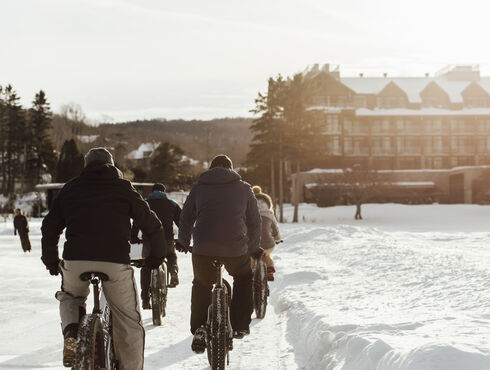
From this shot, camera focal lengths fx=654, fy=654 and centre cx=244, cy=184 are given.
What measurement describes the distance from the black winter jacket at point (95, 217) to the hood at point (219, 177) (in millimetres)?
1317

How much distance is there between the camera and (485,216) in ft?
158

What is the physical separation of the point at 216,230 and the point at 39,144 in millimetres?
85802

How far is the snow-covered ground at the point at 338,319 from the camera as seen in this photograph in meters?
5.46

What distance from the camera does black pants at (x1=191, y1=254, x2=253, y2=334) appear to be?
5762 millimetres

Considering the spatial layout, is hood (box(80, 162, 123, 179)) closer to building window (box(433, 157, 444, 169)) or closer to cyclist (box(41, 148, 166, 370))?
cyclist (box(41, 148, 166, 370))

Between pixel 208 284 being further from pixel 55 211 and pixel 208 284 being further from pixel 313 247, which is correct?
pixel 313 247

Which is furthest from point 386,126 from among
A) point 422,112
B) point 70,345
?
point 70,345

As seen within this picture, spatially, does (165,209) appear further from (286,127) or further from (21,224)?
(286,127)

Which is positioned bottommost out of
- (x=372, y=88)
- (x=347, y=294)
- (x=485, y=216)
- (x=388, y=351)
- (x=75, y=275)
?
(x=485, y=216)

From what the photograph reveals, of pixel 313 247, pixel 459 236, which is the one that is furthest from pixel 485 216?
pixel 313 247

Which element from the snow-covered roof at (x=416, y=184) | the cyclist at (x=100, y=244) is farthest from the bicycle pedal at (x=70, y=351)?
the snow-covered roof at (x=416, y=184)

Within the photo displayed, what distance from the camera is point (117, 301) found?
449cm

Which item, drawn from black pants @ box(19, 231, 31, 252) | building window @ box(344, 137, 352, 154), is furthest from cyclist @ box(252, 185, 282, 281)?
building window @ box(344, 137, 352, 154)

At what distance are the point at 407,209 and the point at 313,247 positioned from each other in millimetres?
34472
